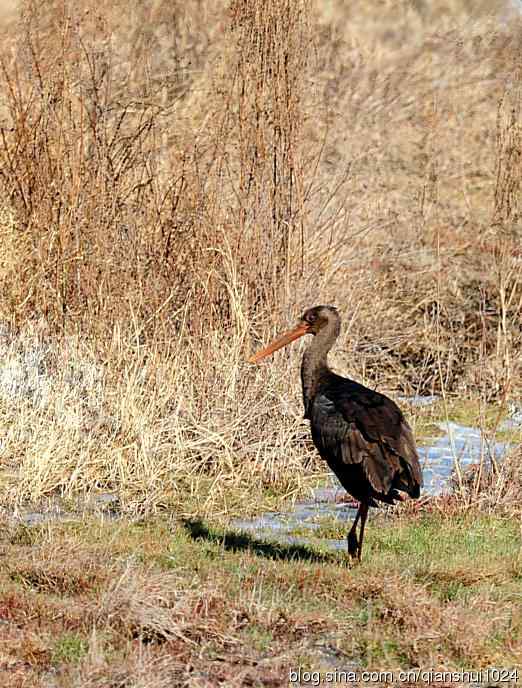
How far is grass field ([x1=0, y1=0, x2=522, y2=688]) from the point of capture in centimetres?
475

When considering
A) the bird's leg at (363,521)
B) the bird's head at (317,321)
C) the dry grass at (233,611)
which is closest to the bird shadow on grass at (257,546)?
the dry grass at (233,611)

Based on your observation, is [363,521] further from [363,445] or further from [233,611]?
[233,611]

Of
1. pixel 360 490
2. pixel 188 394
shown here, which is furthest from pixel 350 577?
pixel 188 394

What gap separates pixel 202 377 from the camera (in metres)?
8.56

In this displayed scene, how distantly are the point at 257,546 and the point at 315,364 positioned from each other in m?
1.17

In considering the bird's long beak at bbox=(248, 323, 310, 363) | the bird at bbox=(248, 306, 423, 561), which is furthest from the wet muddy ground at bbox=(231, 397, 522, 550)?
the bird's long beak at bbox=(248, 323, 310, 363)

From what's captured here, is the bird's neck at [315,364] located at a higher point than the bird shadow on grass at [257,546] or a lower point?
higher

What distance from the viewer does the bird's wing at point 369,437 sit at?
18.9 feet

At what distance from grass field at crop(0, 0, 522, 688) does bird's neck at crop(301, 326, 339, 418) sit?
86 centimetres

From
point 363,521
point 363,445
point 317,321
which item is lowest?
point 363,521

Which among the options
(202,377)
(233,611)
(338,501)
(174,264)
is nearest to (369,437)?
(233,611)

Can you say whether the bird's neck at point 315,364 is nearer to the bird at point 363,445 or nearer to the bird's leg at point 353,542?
the bird at point 363,445

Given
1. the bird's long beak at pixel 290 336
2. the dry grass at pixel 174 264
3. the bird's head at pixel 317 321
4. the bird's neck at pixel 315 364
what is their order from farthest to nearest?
1. the dry grass at pixel 174 264
2. the bird's long beak at pixel 290 336
3. the bird's head at pixel 317 321
4. the bird's neck at pixel 315 364

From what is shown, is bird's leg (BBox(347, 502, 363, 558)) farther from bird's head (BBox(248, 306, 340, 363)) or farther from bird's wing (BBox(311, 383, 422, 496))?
bird's head (BBox(248, 306, 340, 363))
